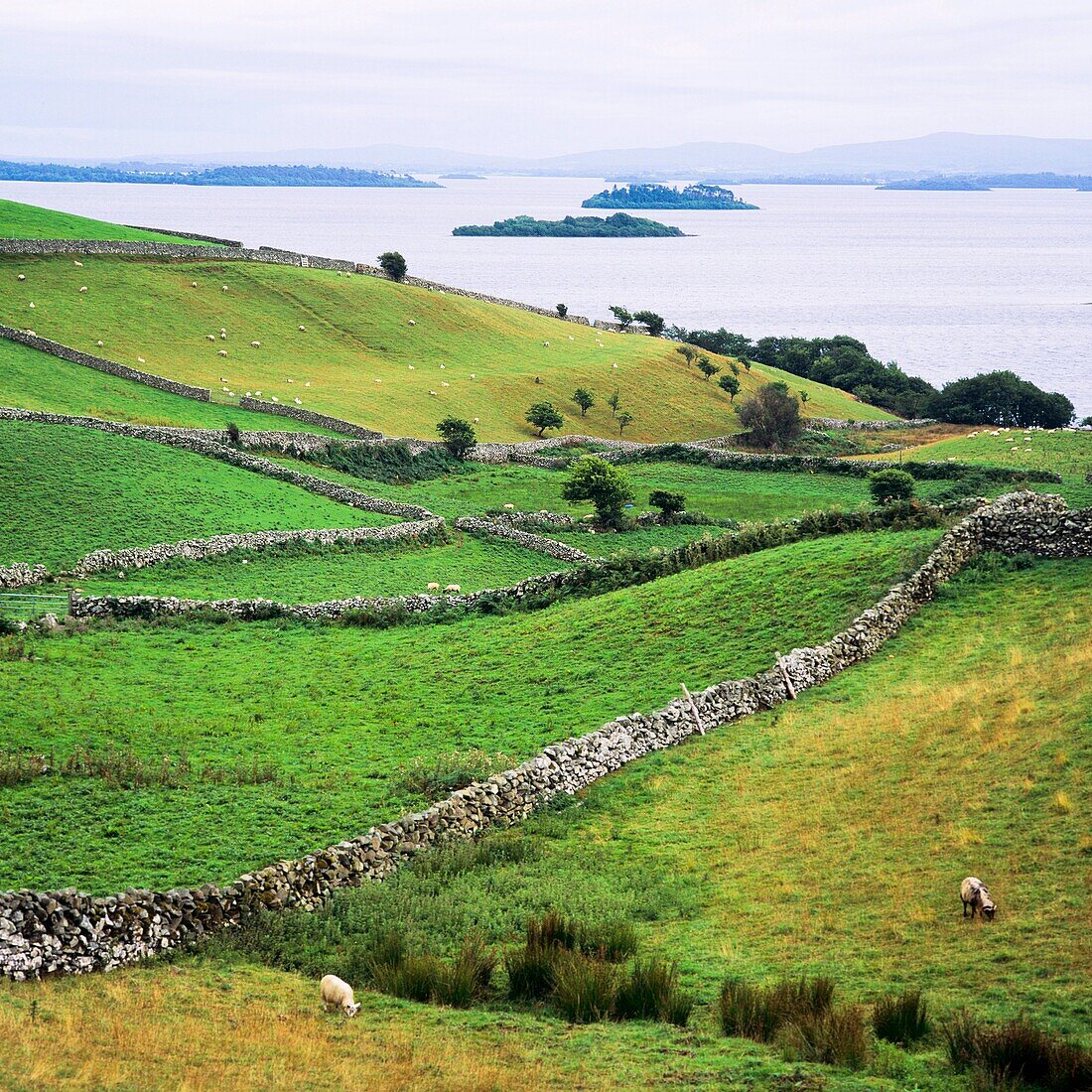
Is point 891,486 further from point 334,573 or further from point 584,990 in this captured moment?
point 584,990

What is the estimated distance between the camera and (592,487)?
49844 millimetres

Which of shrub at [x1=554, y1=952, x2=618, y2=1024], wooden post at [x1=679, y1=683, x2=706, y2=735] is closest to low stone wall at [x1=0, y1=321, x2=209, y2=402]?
wooden post at [x1=679, y1=683, x2=706, y2=735]

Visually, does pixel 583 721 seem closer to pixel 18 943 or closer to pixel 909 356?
pixel 18 943

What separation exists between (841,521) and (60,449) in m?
27.7

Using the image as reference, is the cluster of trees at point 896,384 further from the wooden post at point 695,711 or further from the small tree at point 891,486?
the wooden post at point 695,711

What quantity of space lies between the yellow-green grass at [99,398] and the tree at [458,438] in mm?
6410

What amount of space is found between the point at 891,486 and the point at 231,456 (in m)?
26.8

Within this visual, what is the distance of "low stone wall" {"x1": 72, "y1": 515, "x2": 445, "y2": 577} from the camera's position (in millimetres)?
36312

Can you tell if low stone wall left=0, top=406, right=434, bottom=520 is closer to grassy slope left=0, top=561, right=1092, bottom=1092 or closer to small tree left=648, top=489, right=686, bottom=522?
small tree left=648, top=489, right=686, bottom=522

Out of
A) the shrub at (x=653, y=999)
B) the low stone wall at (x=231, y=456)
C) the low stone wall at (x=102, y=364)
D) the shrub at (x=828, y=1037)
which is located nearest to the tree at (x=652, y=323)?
the low stone wall at (x=102, y=364)

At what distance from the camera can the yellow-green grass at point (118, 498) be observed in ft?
125

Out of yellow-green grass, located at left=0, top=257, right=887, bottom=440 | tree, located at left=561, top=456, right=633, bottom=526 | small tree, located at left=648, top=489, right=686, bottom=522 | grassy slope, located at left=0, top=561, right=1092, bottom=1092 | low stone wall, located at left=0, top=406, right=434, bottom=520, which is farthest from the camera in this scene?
yellow-green grass, located at left=0, top=257, right=887, bottom=440

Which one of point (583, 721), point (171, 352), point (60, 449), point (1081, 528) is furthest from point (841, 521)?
point (171, 352)

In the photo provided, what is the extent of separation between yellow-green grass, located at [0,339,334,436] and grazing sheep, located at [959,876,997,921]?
1772 inches
